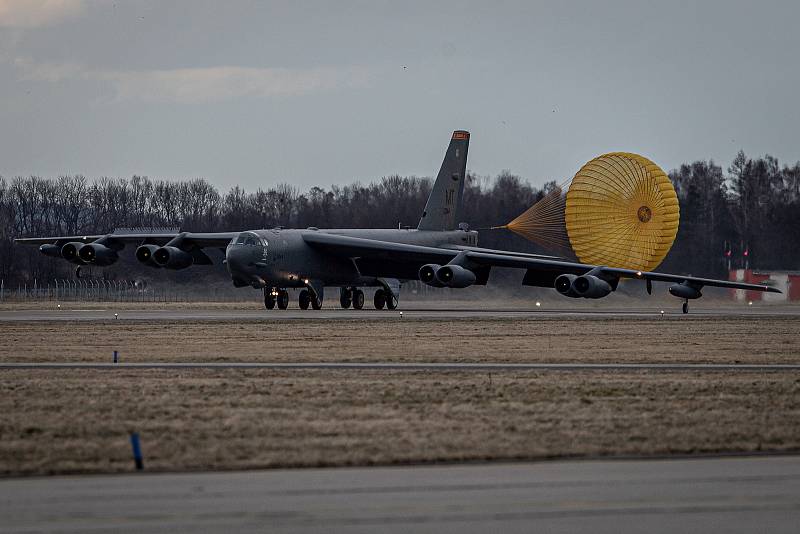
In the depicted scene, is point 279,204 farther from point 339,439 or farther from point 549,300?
point 339,439

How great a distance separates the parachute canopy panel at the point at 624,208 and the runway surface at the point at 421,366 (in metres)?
24.7

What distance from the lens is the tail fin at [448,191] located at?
54156mm

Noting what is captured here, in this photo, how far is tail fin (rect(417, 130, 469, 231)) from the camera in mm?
54156

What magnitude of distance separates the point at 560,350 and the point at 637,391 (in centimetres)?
802

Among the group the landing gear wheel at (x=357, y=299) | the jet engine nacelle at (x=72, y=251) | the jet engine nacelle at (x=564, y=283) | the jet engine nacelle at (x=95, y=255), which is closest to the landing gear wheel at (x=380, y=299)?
the landing gear wheel at (x=357, y=299)

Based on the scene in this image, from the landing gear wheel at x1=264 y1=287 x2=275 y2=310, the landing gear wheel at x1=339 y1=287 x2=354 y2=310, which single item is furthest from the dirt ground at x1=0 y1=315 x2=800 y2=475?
the landing gear wheel at x1=339 y1=287 x2=354 y2=310

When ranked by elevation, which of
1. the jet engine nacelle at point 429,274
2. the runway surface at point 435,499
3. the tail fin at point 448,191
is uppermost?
the tail fin at point 448,191

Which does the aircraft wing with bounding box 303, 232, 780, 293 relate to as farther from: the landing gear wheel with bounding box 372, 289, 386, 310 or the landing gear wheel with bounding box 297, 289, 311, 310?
the landing gear wheel with bounding box 297, 289, 311, 310

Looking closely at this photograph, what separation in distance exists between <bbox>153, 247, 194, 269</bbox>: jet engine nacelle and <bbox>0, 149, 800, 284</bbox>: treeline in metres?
27.0

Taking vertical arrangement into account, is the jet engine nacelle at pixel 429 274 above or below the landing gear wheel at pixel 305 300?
above

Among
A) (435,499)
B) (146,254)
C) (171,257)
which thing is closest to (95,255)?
(146,254)

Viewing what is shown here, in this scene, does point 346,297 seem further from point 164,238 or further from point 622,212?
point 622,212

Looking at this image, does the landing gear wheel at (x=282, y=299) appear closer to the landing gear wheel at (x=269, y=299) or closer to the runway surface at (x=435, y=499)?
the landing gear wheel at (x=269, y=299)

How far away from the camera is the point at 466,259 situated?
152ft
